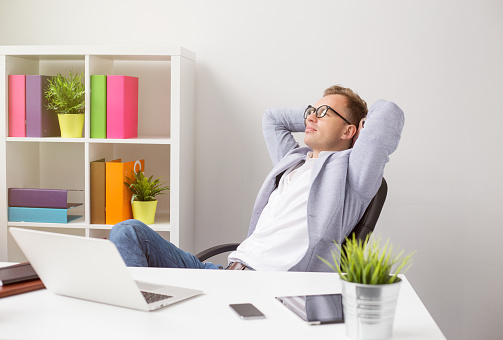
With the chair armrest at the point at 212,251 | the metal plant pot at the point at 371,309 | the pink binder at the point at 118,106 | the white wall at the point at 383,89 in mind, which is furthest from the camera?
the white wall at the point at 383,89

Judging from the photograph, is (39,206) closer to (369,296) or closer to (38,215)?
(38,215)

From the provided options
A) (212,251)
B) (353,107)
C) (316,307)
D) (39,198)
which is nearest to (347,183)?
(353,107)

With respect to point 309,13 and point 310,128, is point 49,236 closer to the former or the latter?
point 310,128

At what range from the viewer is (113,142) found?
2.99 m

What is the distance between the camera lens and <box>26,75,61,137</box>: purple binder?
3.05 m

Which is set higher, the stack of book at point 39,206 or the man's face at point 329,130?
the man's face at point 329,130

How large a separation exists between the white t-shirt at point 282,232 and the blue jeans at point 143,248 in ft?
0.85

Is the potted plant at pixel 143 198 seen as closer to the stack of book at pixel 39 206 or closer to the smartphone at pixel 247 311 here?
the stack of book at pixel 39 206

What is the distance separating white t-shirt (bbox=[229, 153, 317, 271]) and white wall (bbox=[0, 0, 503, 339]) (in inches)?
33.0

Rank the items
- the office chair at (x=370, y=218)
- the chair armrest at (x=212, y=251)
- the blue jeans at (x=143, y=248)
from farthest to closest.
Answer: the chair armrest at (x=212, y=251) → the office chair at (x=370, y=218) → the blue jeans at (x=143, y=248)

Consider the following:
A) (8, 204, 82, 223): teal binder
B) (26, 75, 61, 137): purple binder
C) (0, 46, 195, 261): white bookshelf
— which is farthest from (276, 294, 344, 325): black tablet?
(26, 75, 61, 137): purple binder

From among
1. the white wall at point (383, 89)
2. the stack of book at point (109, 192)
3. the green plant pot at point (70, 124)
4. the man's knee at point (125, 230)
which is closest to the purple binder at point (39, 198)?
the stack of book at point (109, 192)

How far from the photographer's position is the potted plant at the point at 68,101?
9.91 feet

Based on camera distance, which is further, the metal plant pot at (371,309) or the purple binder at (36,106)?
the purple binder at (36,106)
